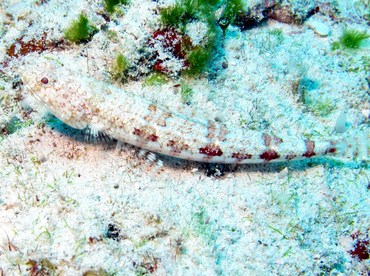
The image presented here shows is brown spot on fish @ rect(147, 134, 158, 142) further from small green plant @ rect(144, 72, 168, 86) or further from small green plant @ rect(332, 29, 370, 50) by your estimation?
small green plant @ rect(332, 29, 370, 50)

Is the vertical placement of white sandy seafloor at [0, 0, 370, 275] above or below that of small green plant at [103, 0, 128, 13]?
below

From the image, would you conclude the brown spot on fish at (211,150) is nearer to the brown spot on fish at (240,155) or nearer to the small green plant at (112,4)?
the brown spot on fish at (240,155)

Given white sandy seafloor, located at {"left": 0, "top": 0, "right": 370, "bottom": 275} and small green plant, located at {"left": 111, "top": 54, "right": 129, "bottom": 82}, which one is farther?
small green plant, located at {"left": 111, "top": 54, "right": 129, "bottom": 82}

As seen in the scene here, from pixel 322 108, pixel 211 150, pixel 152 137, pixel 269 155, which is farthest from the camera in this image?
pixel 322 108

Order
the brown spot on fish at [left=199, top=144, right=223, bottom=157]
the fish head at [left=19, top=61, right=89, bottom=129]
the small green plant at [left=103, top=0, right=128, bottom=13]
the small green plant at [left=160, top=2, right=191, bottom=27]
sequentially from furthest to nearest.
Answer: the small green plant at [left=103, top=0, right=128, bottom=13] < the small green plant at [left=160, top=2, right=191, bottom=27] < the brown spot on fish at [left=199, top=144, right=223, bottom=157] < the fish head at [left=19, top=61, right=89, bottom=129]

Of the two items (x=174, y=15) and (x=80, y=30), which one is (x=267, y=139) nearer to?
(x=174, y=15)

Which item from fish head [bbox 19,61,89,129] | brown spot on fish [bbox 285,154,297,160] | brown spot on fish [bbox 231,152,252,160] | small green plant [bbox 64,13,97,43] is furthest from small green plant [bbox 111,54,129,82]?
brown spot on fish [bbox 285,154,297,160]

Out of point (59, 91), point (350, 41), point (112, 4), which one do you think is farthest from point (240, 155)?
point (350, 41)
